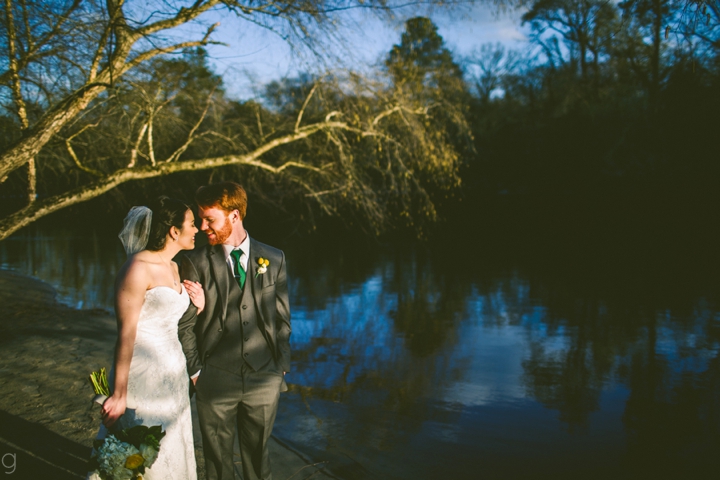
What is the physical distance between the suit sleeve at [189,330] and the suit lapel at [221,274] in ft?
0.33

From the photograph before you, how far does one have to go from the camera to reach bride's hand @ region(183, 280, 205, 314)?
9.25 ft

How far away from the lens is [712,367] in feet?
24.2

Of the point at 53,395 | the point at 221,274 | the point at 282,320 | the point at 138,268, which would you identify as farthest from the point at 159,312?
the point at 53,395

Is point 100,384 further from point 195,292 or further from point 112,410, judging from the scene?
point 195,292

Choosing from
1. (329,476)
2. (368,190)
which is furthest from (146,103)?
(329,476)

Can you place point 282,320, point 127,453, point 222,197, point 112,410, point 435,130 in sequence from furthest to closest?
1. point 435,130
2. point 282,320
3. point 222,197
4. point 112,410
5. point 127,453

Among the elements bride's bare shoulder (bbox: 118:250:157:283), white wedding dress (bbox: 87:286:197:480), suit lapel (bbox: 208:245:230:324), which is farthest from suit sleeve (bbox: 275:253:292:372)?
bride's bare shoulder (bbox: 118:250:157:283)

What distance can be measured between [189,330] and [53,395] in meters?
3.08

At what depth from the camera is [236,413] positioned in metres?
3.00

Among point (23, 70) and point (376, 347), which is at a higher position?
point (23, 70)

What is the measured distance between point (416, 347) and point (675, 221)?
2362cm

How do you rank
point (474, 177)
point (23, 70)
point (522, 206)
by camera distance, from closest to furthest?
point (23, 70) < point (474, 177) < point (522, 206)

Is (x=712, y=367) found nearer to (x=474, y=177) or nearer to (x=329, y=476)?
(x=329, y=476)

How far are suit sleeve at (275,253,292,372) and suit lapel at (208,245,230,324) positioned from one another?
11.8 inches
